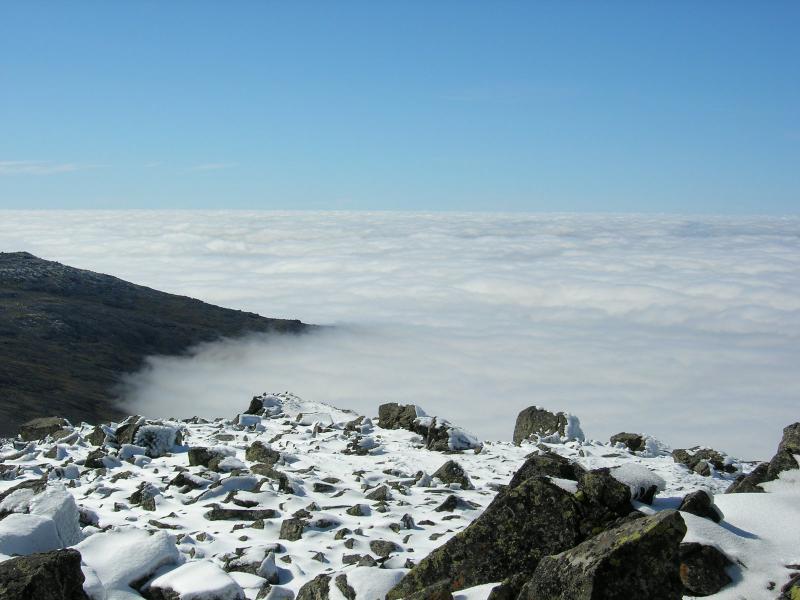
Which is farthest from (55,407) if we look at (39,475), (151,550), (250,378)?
(151,550)

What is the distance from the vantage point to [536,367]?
166m

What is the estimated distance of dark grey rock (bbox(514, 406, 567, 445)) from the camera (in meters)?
23.6

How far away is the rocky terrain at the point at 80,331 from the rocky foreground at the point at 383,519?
1896 inches

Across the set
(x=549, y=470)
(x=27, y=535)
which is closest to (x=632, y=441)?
(x=549, y=470)

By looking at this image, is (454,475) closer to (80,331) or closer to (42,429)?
(42,429)

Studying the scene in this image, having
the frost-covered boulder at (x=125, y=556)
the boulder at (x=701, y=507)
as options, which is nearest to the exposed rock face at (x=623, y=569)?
the boulder at (x=701, y=507)

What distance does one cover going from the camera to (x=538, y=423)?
81.7ft

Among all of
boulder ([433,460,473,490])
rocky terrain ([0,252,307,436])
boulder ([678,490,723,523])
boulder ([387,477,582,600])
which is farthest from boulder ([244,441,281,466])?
rocky terrain ([0,252,307,436])

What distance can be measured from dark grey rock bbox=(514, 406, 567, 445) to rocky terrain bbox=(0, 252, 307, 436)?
4813 centimetres

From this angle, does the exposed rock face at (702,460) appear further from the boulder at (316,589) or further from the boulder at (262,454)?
the boulder at (316,589)

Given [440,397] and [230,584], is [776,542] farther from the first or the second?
[440,397]

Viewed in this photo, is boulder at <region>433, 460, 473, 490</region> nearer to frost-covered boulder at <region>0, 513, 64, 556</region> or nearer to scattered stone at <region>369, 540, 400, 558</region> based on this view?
scattered stone at <region>369, 540, 400, 558</region>

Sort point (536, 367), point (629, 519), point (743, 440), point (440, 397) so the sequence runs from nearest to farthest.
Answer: point (629, 519) → point (743, 440) → point (440, 397) → point (536, 367)

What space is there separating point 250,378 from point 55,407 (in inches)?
1839
